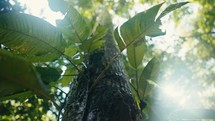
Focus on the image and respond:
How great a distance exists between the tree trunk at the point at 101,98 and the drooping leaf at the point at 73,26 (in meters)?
0.22

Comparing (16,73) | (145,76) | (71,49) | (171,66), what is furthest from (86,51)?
(171,66)

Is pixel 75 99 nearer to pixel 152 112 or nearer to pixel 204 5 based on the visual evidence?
pixel 152 112

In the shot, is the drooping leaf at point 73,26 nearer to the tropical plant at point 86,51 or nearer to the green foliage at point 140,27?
the tropical plant at point 86,51

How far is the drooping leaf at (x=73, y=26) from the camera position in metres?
1.60

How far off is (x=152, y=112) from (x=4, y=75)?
58.8 inches

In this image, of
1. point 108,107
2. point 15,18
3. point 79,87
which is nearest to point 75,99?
point 79,87

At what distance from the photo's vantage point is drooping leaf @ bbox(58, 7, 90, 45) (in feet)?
5.24

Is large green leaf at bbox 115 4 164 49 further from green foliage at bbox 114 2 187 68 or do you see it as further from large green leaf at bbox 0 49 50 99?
large green leaf at bbox 0 49 50 99

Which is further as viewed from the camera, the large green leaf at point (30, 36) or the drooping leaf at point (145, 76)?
the drooping leaf at point (145, 76)

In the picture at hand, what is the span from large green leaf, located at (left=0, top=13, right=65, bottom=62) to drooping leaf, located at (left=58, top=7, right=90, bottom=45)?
118mm

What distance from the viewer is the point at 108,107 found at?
4.27ft

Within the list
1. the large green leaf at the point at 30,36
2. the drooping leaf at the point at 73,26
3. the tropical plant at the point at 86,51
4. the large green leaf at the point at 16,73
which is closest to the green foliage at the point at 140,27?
the tropical plant at the point at 86,51

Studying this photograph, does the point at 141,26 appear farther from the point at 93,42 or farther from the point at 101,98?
the point at 101,98

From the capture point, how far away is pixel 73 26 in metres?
1.62
